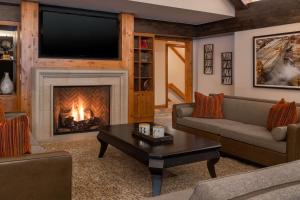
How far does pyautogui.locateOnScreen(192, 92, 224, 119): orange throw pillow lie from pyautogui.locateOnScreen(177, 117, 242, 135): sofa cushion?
147 millimetres

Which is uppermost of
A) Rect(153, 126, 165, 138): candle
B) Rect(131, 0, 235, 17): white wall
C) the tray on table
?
Rect(131, 0, 235, 17): white wall

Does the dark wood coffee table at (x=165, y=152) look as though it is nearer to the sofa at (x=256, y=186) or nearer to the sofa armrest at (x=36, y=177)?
the sofa armrest at (x=36, y=177)

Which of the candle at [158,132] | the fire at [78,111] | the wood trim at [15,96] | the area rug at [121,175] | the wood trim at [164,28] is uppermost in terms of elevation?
the wood trim at [164,28]

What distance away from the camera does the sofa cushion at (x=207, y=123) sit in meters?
4.12

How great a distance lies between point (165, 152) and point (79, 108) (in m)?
3.47

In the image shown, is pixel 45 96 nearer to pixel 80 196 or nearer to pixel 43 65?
pixel 43 65

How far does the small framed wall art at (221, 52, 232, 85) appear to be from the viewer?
6535mm

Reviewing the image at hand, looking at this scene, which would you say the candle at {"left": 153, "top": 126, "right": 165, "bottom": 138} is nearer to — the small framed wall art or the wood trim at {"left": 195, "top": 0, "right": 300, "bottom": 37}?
the wood trim at {"left": 195, "top": 0, "right": 300, "bottom": 37}

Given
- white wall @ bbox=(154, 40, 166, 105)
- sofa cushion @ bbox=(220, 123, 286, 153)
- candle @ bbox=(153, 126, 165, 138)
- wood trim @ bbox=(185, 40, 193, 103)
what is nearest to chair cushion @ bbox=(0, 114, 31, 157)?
candle @ bbox=(153, 126, 165, 138)

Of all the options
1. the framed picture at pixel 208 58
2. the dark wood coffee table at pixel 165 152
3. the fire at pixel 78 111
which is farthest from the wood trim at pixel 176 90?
the dark wood coffee table at pixel 165 152

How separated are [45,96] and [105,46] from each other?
1577 millimetres

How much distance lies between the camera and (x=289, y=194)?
1.01m

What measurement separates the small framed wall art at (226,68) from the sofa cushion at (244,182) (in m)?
5.40

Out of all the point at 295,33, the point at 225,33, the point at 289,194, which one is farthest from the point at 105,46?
the point at 289,194
